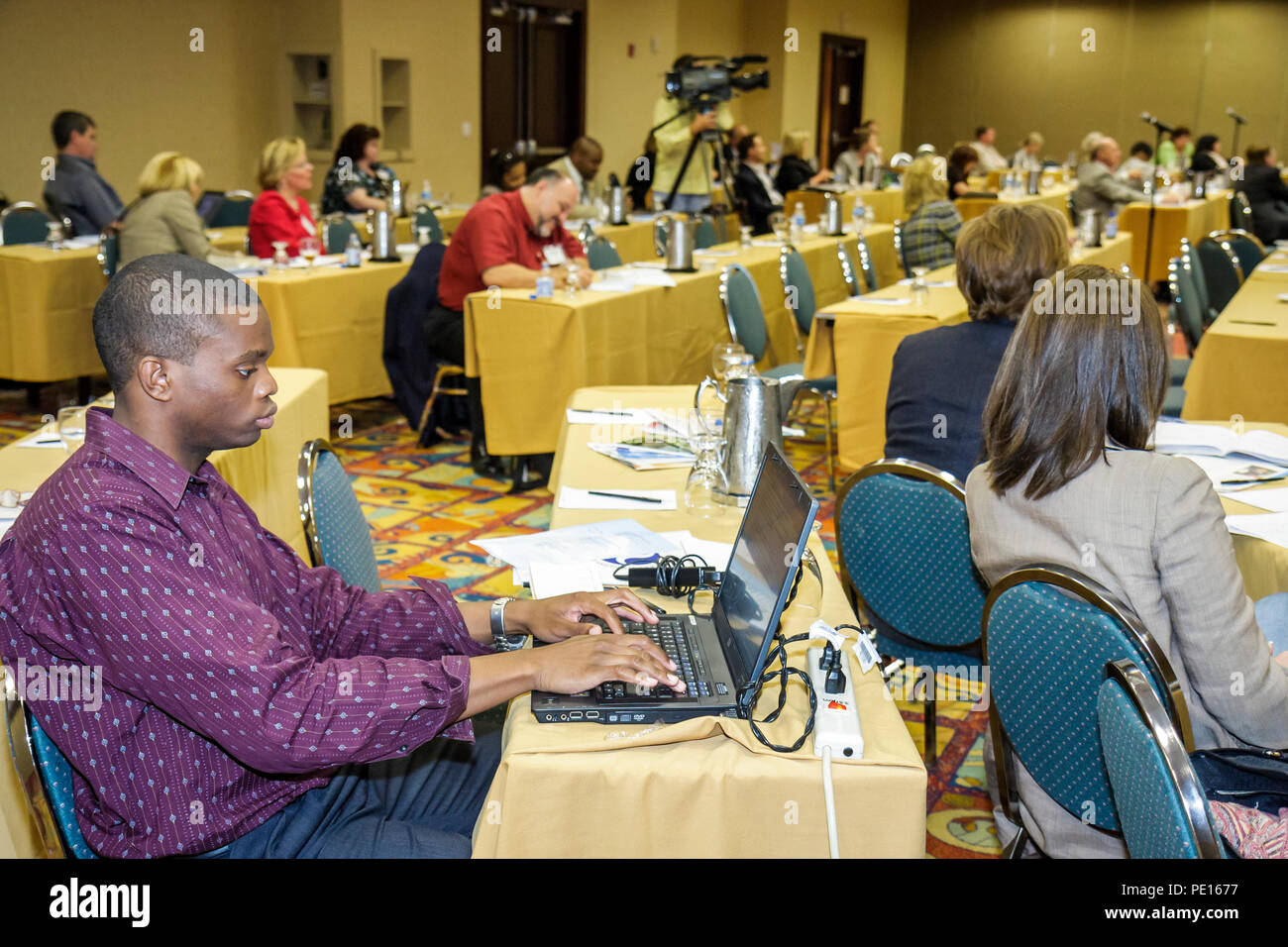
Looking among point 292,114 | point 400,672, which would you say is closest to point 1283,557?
point 400,672

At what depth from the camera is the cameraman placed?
8.61m

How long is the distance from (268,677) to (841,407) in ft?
11.2

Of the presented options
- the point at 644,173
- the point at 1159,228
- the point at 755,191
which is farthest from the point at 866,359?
the point at 1159,228

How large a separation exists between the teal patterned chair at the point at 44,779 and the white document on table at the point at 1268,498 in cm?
218

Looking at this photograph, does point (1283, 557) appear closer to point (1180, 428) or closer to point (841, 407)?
point (1180, 428)

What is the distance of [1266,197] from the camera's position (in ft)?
33.1

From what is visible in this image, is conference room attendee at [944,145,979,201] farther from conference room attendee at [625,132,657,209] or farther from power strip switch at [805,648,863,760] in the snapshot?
power strip switch at [805,648,863,760]

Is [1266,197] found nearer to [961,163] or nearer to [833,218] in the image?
[961,163]

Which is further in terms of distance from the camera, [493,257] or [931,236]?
[931,236]

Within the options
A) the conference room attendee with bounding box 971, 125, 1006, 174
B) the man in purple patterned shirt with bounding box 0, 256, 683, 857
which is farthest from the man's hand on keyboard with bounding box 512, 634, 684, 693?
the conference room attendee with bounding box 971, 125, 1006, 174

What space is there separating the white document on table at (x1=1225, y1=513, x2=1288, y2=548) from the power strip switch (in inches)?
43.7

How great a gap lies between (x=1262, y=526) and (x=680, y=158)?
6.98 metres

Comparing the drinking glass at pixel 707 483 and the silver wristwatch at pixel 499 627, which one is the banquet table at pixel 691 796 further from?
the drinking glass at pixel 707 483

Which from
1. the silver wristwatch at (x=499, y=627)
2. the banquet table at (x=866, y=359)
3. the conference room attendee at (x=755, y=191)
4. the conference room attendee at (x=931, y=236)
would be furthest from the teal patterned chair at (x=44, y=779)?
the conference room attendee at (x=755, y=191)
